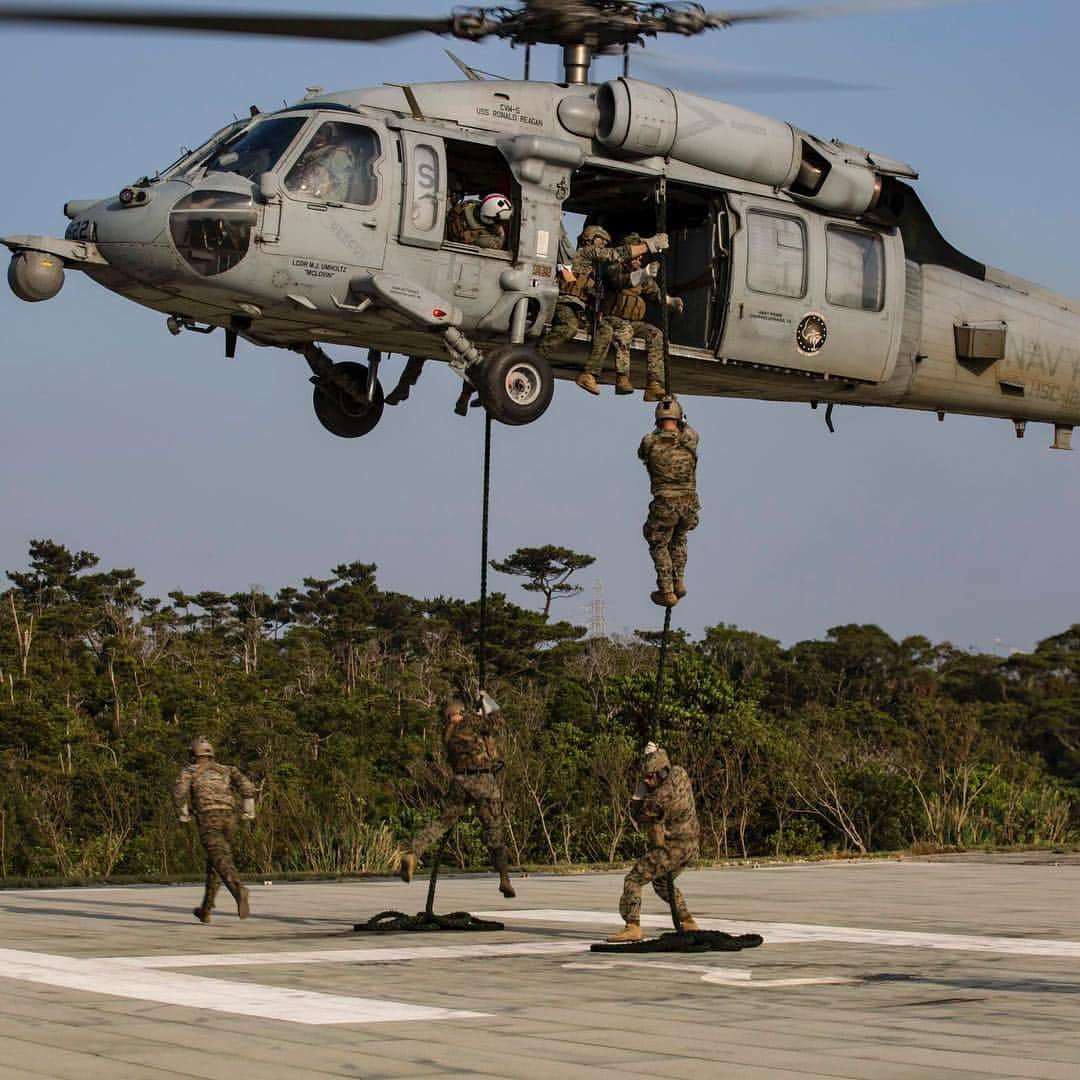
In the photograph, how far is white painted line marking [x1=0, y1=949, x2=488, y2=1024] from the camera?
10.3 m

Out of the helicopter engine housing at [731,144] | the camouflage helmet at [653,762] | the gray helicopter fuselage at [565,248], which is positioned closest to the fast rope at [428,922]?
the camouflage helmet at [653,762]

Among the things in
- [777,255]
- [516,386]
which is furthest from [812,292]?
[516,386]

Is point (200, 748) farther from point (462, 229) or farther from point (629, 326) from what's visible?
point (629, 326)

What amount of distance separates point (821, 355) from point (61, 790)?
111 ft

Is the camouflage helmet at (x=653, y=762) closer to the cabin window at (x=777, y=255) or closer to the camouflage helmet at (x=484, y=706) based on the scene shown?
→ the camouflage helmet at (x=484, y=706)

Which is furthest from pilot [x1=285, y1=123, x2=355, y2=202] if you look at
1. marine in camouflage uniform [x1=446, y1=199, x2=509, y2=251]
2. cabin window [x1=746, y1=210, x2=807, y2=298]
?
cabin window [x1=746, y1=210, x2=807, y2=298]

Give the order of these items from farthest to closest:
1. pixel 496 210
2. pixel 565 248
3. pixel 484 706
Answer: pixel 565 248 → pixel 496 210 → pixel 484 706

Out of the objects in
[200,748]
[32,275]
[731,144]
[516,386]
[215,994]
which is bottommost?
[215,994]

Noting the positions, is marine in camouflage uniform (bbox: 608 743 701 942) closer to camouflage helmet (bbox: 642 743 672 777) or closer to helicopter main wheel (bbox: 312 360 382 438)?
camouflage helmet (bbox: 642 743 672 777)

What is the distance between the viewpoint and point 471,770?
14875 mm

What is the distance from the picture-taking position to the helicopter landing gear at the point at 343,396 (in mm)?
17953

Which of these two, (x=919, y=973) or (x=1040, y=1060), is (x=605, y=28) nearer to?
(x=919, y=973)

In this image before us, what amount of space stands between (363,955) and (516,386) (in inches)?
205

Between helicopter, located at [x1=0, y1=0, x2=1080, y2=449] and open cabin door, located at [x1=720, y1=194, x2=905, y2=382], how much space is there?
0.07 feet
